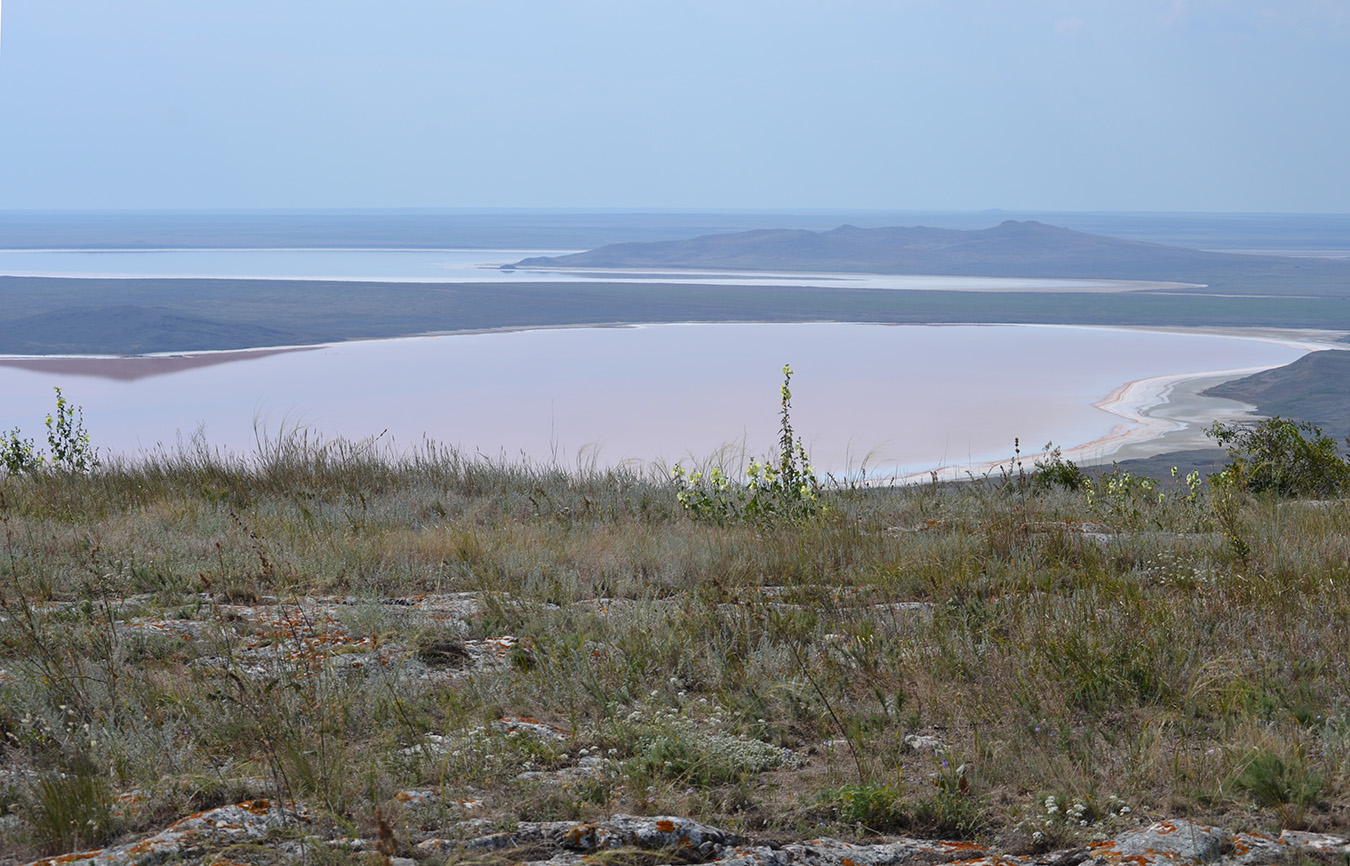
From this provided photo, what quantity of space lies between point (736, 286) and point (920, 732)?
297ft

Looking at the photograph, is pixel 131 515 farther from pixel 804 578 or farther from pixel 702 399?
pixel 702 399

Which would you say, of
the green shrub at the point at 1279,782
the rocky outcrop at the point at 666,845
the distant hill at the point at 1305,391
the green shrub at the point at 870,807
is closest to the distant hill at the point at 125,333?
the distant hill at the point at 1305,391

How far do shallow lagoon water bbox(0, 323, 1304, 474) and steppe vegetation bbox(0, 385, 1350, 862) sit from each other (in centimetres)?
1054

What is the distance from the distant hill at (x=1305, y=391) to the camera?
33438 millimetres

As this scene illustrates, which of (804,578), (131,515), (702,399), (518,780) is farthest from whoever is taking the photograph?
(702,399)

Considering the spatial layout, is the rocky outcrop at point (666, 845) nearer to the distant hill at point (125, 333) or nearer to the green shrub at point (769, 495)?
the green shrub at point (769, 495)

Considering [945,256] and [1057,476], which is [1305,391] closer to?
[1057,476]

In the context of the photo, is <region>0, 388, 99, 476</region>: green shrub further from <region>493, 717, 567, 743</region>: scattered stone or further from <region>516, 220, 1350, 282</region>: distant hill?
<region>516, 220, 1350, 282</region>: distant hill

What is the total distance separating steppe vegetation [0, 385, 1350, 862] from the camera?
2.94 metres

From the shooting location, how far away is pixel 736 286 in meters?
92.9

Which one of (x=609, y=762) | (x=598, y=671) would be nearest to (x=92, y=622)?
(x=598, y=671)

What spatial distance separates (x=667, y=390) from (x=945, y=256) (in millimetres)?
100621

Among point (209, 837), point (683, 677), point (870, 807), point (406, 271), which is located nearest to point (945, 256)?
point (406, 271)

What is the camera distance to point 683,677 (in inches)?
159
